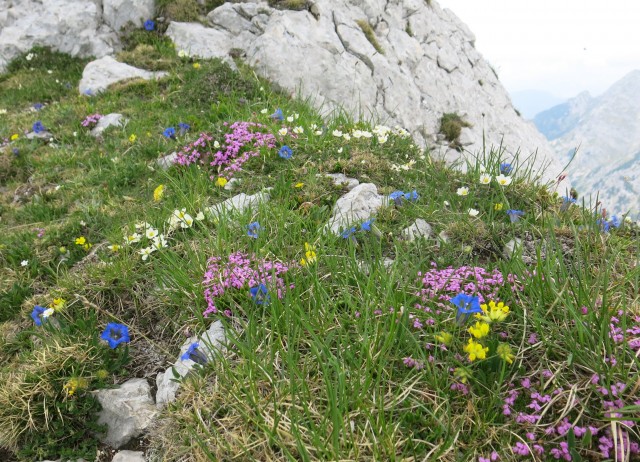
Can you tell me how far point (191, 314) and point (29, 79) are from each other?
31.0 feet

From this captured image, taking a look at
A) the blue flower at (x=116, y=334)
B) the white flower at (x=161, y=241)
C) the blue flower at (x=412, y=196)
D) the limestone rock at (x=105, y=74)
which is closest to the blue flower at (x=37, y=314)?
the blue flower at (x=116, y=334)

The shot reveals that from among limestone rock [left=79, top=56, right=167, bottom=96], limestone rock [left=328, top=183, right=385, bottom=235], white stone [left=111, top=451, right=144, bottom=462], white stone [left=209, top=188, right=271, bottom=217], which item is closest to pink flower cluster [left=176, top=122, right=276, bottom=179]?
white stone [left=209, top=188, right=271, bottom=217]

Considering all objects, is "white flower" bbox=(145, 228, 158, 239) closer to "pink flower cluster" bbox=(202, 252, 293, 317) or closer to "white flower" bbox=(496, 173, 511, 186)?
"pink flower cluster" bbox=(202, 252, 293, 317)

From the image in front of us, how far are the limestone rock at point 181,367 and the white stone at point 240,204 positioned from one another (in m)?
1.21

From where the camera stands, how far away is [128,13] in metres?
10.1

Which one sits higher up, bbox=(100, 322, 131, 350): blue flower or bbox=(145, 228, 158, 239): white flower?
bbox=(145, 228, 158, 239): white flower

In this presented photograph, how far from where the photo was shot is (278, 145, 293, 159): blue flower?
4.93 meters

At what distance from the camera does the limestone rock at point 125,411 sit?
8.27ft

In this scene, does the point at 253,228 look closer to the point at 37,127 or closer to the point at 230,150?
the point at 230,150

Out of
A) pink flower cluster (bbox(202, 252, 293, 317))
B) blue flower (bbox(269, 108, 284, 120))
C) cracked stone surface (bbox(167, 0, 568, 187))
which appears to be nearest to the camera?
pink flower cluster (bbox(202, 252, 293, 317))

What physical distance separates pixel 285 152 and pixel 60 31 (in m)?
8.74

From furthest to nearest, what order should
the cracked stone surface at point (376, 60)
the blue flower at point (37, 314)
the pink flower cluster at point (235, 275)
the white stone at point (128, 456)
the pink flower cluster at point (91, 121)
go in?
the cracked stone surface at point (376, 60) < the pink flower cluster at point (91, 121) < the blue flower at point (37, 314) < the pink flower cluster at point (235, 275) < the white stone at point (128, 456)

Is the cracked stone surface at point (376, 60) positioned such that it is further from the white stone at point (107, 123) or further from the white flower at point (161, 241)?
the white flower at point (161, 241)

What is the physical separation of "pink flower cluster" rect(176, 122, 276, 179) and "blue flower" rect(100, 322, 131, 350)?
94.9 inches
